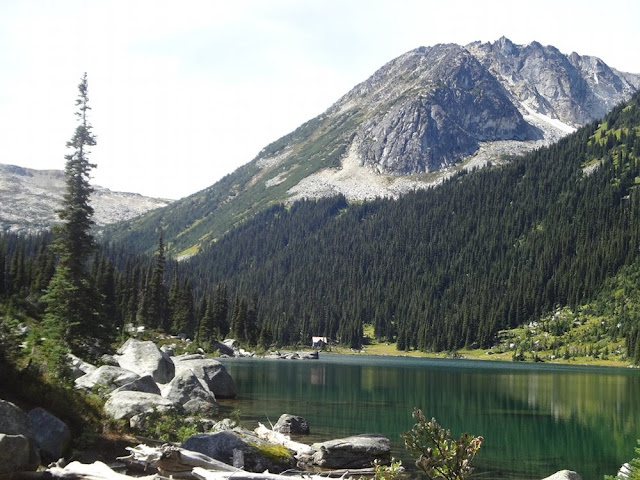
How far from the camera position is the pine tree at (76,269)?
4525 centimetres

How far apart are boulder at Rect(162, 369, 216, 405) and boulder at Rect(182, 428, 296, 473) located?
13333 millimetres

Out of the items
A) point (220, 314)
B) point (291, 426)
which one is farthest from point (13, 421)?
point (220, 314)

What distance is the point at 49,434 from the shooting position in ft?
58.4

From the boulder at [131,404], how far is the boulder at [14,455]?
1200cm

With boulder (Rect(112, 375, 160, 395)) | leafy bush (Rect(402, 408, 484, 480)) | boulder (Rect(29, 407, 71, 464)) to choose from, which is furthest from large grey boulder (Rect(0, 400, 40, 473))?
boulder (Rect(112, 375, 160, 395))

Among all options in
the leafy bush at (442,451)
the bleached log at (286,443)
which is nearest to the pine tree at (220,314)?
the bleached log at (286,443)

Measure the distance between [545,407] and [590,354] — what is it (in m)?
117

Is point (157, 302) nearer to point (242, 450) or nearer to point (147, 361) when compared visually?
point (147, 361)

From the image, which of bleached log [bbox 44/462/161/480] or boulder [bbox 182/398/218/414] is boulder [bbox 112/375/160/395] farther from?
bleached log [bbox 44/462/161/480]

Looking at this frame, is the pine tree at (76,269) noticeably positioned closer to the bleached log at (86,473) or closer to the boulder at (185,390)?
the boulder at (185,390)

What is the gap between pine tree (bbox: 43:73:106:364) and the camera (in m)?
45.2

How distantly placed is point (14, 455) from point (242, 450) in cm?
1053

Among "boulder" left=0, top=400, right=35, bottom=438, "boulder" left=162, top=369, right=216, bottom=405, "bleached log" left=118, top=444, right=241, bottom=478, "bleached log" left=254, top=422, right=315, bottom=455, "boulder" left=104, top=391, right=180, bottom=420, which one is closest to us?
"boulder" left=0, top=400, right=35, bottom=438

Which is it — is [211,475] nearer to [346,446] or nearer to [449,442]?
[449,442]
